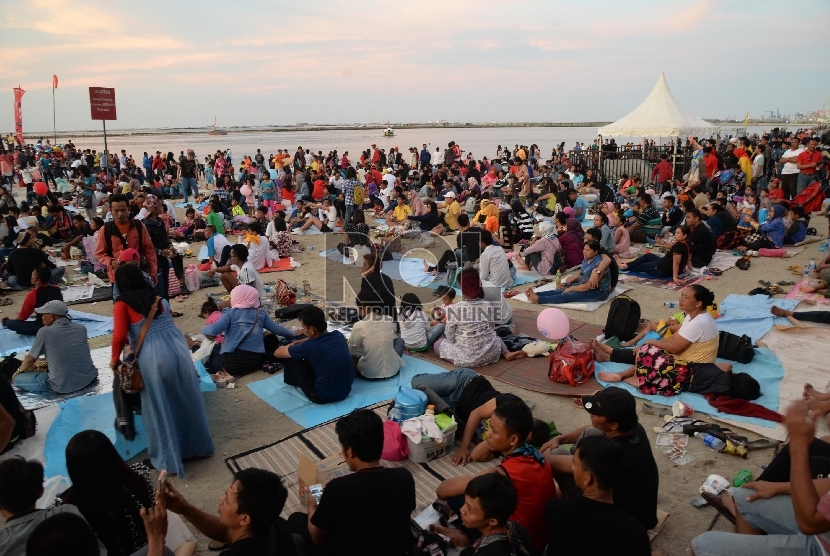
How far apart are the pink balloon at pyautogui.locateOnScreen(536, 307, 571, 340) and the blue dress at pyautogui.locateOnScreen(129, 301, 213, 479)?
3.92m

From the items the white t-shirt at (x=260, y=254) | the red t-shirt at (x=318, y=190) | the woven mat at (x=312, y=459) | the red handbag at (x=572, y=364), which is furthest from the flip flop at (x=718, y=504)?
A: the red t-shirt at (x=318, y=190)

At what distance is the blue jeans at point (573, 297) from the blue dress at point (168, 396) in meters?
5.34

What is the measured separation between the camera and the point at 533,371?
589 centimetres

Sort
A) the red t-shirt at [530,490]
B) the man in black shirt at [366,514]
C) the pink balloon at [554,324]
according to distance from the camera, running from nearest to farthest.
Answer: the man in black shirt at [366,514] < the red t-shirt at [530,490] < the pink balloon at [554,324]

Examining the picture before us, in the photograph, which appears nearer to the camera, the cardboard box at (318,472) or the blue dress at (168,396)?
the cardboard box at (318,472)

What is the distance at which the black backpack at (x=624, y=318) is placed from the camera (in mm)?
6449

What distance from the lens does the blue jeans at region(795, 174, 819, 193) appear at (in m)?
13.2

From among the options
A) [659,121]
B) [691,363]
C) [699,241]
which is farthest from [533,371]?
[659,121]

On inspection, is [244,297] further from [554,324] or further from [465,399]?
[554,324]

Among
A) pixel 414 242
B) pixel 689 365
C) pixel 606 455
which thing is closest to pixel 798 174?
pixel 414 242

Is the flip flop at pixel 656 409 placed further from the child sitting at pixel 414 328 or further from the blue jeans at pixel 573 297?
the blue jeans at pixel 573 297

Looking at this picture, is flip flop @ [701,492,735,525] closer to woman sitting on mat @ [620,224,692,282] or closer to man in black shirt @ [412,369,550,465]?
man in black shirt @ [412,369,550,465]

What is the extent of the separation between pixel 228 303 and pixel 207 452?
330 centimetres

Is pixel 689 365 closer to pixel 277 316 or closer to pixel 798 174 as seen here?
pixel 277 316
